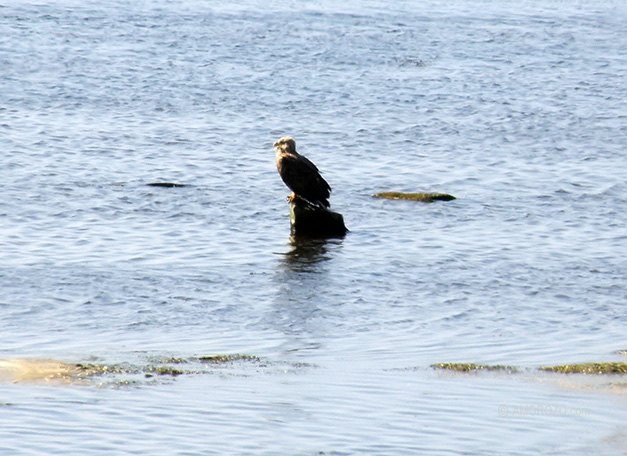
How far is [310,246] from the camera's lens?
15.1 m

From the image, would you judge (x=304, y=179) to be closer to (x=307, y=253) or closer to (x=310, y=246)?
(x=310, y=246)

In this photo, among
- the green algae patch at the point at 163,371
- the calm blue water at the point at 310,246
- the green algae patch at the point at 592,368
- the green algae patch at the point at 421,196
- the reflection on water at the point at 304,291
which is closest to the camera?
the calm blue water at the point at 310,246

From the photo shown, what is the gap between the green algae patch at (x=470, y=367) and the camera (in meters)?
9.82

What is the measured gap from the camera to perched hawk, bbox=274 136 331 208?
50.6 ft

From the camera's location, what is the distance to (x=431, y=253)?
48.4 feet

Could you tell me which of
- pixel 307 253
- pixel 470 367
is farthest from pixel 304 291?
pixel 470 367

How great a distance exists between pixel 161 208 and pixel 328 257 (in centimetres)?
350

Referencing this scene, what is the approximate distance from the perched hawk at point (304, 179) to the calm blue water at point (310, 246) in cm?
73

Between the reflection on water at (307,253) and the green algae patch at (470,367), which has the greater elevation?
the green algae patch at (470,367)

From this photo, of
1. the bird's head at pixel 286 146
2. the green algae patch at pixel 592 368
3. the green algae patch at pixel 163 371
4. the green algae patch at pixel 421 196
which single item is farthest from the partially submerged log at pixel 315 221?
the green algae patch at pixel 163 371

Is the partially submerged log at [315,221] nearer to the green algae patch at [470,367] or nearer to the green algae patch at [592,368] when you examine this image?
the green algae patch at [470,367]

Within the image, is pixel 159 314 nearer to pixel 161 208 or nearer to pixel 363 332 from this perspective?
pixel 363 332

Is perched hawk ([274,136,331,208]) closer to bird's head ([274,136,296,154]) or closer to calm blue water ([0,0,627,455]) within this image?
bird's head ([274,136,296,154])

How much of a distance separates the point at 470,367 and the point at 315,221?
5.98 metres
